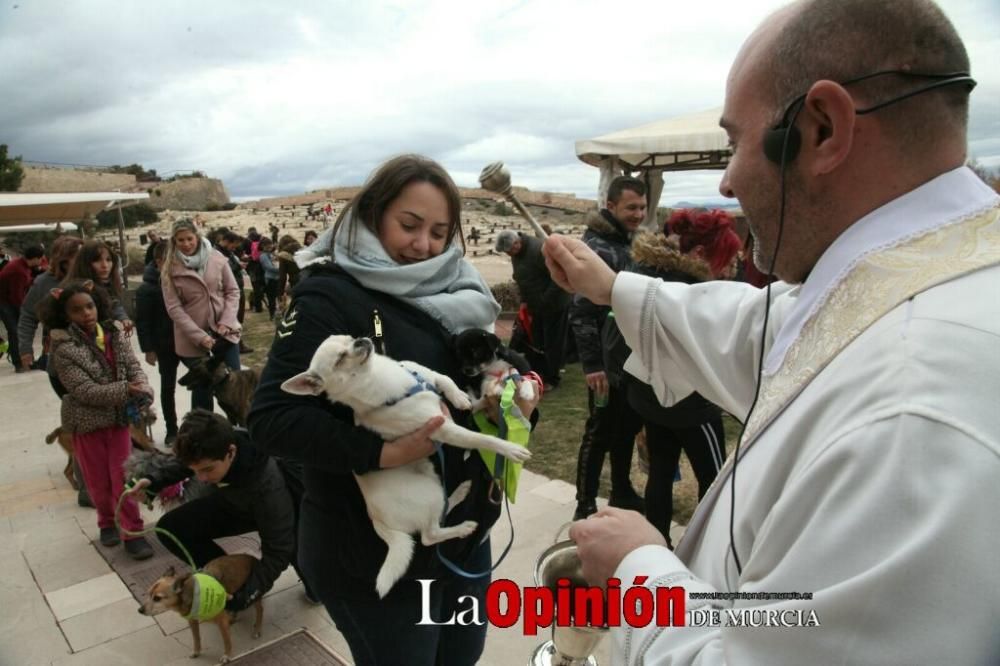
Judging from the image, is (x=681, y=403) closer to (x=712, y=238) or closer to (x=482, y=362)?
(x=712, y=238)

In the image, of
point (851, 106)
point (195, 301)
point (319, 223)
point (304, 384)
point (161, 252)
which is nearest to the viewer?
point (851, 106)

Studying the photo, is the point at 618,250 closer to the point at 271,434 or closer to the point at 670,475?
the point at 670,475

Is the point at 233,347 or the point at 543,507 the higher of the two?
the point at 233,347

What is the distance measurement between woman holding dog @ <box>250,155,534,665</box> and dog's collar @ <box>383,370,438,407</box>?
0.11 metres

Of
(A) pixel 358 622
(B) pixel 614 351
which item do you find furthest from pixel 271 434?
(B) pixel 614 351

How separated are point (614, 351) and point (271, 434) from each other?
7.93 feet

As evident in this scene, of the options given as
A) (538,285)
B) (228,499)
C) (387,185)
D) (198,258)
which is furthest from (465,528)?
(198,258)

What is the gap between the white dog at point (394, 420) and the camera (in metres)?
1.66

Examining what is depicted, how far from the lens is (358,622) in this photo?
72.6 inches

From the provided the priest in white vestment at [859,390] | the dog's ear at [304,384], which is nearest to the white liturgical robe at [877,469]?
the priest in white vestment at [859,390]

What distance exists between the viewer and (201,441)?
3.14 meters

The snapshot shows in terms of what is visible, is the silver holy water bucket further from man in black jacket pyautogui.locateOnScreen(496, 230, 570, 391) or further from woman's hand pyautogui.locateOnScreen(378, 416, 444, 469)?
man in black jacket pyautogui.locateOnScreen(496, 230, 570, 391)

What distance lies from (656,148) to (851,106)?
8722 mm

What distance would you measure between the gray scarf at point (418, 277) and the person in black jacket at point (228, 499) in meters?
1.66
